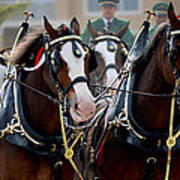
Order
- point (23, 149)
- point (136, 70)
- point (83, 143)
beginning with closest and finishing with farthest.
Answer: point (23, 149), point (136, 70), point (83, 143)

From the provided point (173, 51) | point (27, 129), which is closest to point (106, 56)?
point (27, 129)

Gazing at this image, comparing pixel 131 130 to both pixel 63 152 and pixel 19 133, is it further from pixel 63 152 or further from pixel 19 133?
pixel 19 133

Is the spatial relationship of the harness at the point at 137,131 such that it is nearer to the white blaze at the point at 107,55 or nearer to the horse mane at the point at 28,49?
the horse mane at the point at 28,49

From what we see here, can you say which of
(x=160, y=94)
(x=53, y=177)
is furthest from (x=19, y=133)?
(x=160, y=94)

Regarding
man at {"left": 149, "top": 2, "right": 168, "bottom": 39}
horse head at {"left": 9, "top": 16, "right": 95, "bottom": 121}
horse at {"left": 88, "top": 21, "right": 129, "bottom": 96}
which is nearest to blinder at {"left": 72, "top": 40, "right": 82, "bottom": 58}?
horse head at {"left": 9, "top": 16, "right": 95, "bottom": 121}

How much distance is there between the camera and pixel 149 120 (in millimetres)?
4473

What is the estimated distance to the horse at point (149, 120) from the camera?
437cm

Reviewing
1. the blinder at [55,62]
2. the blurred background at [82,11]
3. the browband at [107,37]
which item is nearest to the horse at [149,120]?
the blinder at [55,62]

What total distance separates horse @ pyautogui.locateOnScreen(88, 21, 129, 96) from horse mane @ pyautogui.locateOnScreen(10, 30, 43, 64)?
6.33 feet

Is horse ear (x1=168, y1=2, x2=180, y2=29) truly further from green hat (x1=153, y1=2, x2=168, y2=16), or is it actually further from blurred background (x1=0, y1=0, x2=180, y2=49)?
blurred background (x1=0, y1=0, x2=180, y2=49)

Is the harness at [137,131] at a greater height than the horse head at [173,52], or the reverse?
the horse head at [173,52]

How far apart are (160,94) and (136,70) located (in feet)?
1.25

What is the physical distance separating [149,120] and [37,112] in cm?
93

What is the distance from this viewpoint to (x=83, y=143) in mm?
5250
